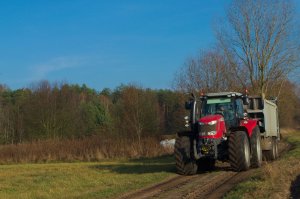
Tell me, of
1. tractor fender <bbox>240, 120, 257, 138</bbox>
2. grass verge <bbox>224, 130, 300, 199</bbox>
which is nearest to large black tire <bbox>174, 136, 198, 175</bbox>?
tractor fender <bbox>240, 120, 257, 138</bbox>

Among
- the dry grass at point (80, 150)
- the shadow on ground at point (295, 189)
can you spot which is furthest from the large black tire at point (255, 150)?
the dry grass at point (80, 150)

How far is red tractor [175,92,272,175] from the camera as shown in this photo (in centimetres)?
1559

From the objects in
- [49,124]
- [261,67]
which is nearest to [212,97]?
[261,67]

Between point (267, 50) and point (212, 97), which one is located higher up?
point (267, 50)

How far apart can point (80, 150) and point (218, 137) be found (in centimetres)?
2379

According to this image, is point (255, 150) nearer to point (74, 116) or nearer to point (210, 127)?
point (210, 127)

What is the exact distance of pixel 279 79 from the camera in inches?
1606

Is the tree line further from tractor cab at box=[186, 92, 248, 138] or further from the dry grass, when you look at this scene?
tractor cab at box=[186, 92, 248, 138]

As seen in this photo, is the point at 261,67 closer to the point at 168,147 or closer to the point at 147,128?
the point at 168,147

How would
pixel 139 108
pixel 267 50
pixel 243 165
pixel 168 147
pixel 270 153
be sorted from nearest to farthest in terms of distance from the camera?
pixel 243 165
pixel 270 153
pixel 168 147
pixel 267 50
pixel 139 108

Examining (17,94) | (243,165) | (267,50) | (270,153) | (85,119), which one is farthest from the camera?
(17,94)

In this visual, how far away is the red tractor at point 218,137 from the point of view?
1559 centimetres

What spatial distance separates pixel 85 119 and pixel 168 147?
3179 cm

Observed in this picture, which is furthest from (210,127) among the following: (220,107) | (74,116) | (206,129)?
(74,116)
